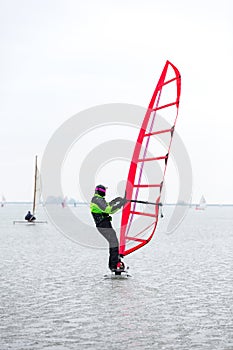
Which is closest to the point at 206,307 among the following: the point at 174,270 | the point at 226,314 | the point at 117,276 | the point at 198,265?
the point at 226,314

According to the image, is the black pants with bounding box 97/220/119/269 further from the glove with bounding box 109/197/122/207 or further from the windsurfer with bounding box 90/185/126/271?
the glove with bounding box 109/197/122/207

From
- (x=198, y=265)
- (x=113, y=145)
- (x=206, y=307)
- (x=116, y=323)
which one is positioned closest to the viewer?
(x=116, y=323)

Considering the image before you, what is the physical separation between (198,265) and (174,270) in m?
1.43

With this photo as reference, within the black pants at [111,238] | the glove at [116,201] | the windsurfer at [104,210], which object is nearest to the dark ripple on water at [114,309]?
the black pants at [111,238]

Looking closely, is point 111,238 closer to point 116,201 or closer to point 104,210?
point 104,210

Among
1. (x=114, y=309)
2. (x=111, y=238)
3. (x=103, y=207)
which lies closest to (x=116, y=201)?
(x=103, y=207)

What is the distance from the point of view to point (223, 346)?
5156mm

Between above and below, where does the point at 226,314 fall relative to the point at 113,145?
below

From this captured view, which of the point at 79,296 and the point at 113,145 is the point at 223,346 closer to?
the point at 79,296

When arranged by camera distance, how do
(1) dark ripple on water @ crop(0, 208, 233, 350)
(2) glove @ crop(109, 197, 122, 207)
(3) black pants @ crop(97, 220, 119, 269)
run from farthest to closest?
(3) black pants @ crop(97, 220, 119, 269) < (2) glove @ crop(109, 197, 122, 207) < (1) dark ripple on water @ crop(0, 208, 233, 350)

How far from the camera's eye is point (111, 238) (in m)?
9.56

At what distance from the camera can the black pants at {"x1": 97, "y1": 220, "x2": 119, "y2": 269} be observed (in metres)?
9.55

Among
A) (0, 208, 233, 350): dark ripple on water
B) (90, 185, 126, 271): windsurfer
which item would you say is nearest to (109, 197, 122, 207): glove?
(90, 185, 126, 271): windsurfer

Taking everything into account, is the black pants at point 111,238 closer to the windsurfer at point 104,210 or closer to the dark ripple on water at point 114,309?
the windsurfer at point 104,210
